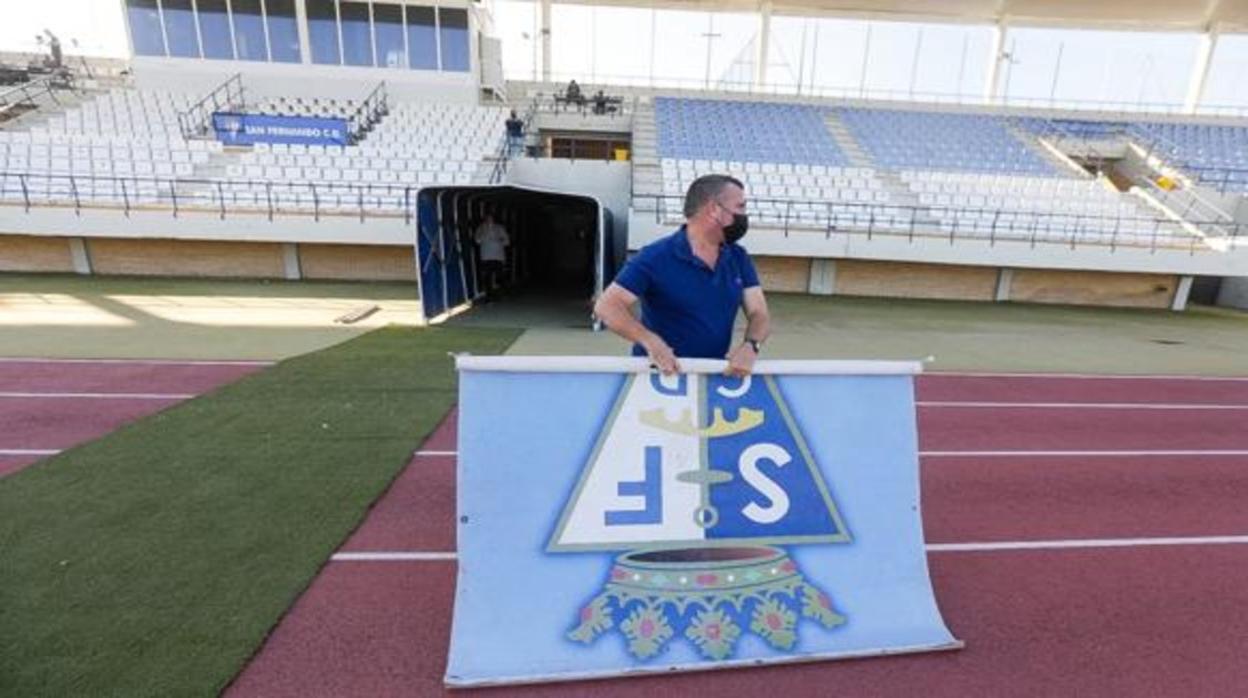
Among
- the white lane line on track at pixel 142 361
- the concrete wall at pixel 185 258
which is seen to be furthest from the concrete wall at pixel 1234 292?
the concrete wall at pixel 185 258

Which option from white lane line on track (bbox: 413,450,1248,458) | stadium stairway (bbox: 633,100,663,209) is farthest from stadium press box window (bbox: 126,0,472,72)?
white lane line on track (bbox: 413,450,1248,458)

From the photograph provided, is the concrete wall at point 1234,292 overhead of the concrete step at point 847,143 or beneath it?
beneath

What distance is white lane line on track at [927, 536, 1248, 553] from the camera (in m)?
4.25

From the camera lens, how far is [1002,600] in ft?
12.0

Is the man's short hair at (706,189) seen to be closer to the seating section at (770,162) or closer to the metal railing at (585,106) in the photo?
the seating section at (770,162)

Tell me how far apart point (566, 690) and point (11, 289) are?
16.4m

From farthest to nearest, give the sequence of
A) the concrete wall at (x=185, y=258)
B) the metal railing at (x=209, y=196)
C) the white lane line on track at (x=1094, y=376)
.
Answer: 1. the concrete wall at (x=185, y=258)
2. the metal railing at (x=209, y=196)
3. the white lane line on track at (x=1094, y=376)

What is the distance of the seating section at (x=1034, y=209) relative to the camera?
17.3m

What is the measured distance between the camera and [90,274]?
1527 cm

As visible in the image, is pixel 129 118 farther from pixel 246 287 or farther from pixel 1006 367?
pixel 1006 367

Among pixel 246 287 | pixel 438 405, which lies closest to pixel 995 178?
pixel 438 405

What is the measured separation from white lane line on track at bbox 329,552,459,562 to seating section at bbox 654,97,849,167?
61.9ft

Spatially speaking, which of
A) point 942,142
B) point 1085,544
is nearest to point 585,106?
point 942,142

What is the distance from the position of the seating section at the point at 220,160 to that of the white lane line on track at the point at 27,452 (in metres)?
10.9
